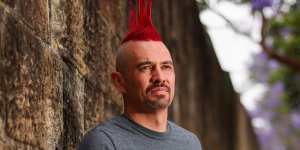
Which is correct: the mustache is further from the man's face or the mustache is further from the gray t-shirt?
the gray t-shirt

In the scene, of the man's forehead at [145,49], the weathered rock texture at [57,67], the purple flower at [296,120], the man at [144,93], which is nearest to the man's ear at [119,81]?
the man at [144,93]

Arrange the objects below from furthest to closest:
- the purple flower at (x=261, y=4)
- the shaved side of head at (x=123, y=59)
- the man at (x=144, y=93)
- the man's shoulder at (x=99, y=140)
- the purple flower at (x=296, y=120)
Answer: the purple flower at (x=296, y=120) → the purple flower at (x=261, y=4) → the shaved side of head at (x=123, y=59) → the man at (x=144, y=93) → the man's shoulder at (x=99, y=140)

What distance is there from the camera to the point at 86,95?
466 cm

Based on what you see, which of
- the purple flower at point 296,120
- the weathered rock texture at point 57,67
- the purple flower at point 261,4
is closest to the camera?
the weathered rock texture at point 57,67

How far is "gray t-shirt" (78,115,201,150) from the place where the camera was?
3543 mm

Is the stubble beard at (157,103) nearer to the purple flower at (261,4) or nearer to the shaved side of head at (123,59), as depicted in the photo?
the shaved side of head at (123,59)

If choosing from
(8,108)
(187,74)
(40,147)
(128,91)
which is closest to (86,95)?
(128,91)

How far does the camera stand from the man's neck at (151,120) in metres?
3.74

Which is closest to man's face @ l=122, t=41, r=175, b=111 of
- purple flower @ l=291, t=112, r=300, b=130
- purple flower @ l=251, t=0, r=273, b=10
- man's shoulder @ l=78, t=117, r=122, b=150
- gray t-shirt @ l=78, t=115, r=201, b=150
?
gray t-shirt @ l=78, t=115, r=201, b=150

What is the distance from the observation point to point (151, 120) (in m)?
3.75

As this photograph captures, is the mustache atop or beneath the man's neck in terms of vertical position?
atop

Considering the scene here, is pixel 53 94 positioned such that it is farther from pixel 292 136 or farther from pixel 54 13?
pixel 292 136

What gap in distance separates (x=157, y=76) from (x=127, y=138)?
271 millimetres

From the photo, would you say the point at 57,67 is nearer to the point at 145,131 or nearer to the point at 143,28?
the point at 143,28
